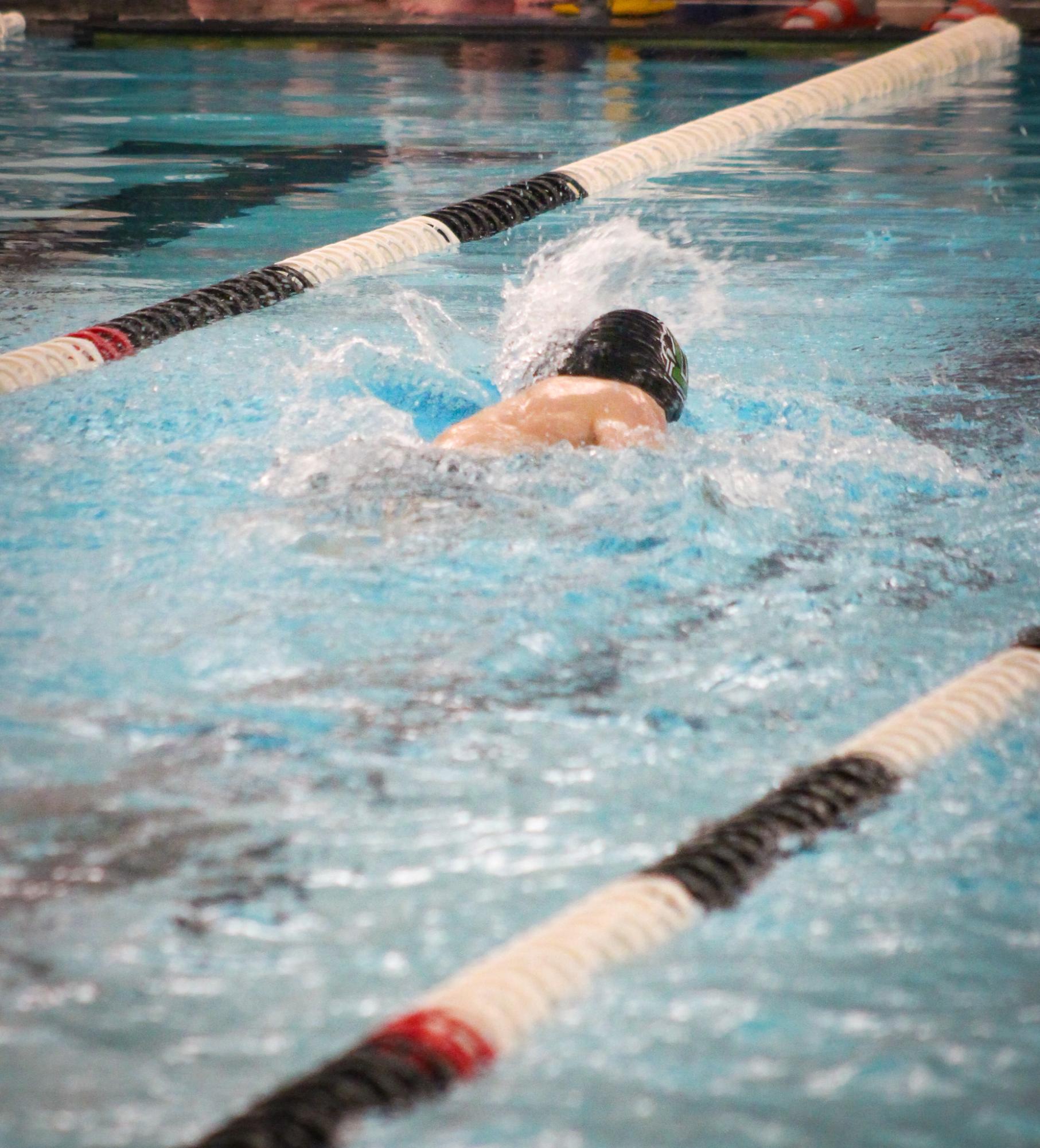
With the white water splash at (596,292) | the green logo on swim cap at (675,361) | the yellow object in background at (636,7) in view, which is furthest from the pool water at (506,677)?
the yellow object in background at (636,7)

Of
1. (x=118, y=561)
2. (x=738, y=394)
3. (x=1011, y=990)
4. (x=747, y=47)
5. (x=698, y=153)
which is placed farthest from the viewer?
(x=747, y=47)

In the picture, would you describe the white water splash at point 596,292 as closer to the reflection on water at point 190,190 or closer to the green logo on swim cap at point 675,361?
the green logo on swim cap at point 675,361

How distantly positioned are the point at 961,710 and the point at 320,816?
3.73 ft

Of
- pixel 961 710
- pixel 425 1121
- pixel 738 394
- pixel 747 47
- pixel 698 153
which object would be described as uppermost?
pixel 747 47

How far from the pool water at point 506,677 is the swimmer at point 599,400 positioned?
0.11 metres

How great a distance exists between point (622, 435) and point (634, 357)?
385 millimetres

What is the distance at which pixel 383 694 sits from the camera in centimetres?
259

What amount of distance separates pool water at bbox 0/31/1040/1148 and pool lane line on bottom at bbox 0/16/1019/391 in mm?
117

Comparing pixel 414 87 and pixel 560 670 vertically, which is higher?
pixel 414 87

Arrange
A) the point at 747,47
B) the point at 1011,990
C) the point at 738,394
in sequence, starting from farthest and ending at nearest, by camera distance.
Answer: the point at 747,47
the point at 738,394
the point at 1011,990

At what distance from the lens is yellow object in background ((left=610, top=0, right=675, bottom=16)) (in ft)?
39.1

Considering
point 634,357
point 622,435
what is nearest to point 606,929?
point 622,435

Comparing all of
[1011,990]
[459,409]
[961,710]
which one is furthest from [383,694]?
[459,409]

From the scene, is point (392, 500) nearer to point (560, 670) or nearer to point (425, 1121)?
point (560, 670)
